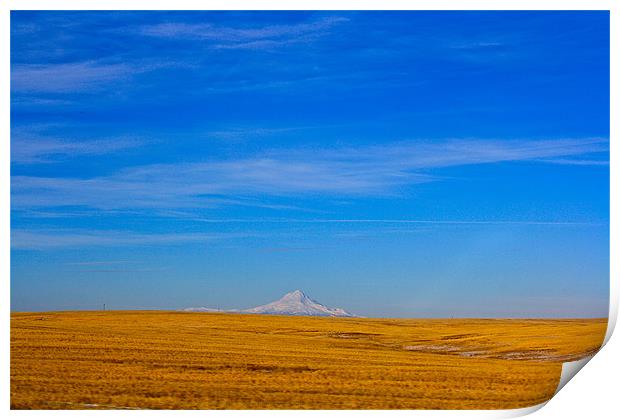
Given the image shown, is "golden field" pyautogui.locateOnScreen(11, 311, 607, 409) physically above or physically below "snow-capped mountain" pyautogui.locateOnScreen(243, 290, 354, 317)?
below

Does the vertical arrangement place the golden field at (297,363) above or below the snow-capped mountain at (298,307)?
below

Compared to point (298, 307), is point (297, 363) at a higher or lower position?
lower
